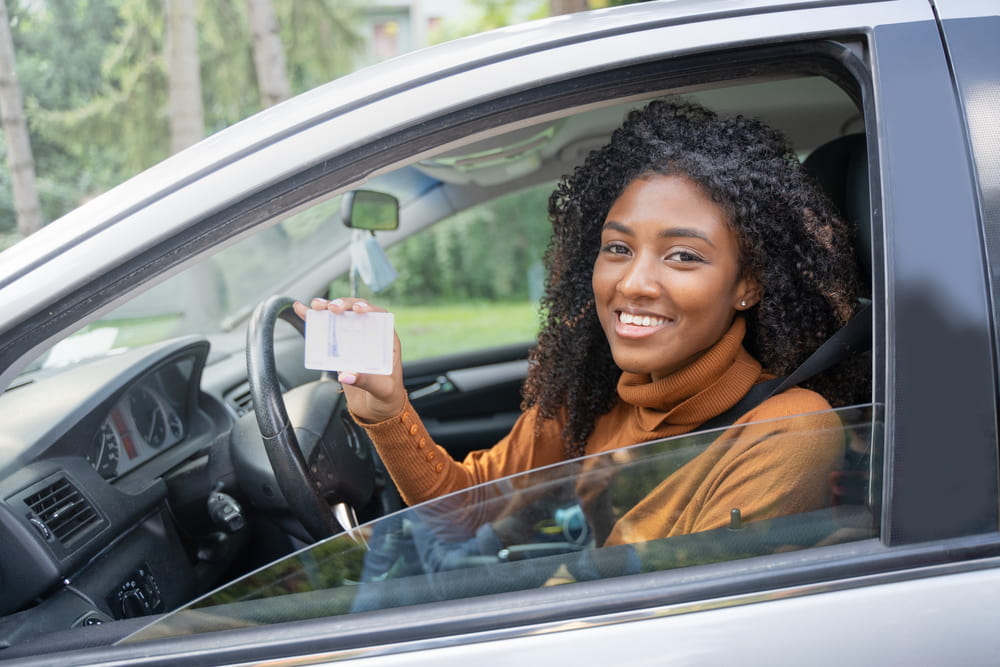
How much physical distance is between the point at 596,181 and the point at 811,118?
0.81m

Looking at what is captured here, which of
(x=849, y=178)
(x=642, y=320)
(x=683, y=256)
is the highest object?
(x=849, y=178)

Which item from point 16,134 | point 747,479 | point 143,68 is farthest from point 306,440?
point 143,68

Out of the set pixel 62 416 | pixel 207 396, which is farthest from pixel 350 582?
pixel 207 396

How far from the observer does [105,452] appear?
78.0 inches

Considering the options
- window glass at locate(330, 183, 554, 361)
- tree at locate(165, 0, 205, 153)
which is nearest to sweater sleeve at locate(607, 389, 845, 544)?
→ tree at locate(165, 0, 205, 153)

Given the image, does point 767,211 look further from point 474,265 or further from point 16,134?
point 474,265

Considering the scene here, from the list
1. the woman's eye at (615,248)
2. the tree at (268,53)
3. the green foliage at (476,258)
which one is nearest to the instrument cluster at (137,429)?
the woman's eye at (615,248)

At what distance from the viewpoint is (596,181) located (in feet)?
6.17

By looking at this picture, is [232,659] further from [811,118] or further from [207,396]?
[811,118]

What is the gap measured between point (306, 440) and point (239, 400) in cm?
63

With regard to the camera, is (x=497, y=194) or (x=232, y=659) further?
(x=497, y=194)

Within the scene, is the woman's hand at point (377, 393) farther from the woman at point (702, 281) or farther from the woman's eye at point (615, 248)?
the woman's eye at point (615, 248)

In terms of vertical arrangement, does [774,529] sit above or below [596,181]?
below

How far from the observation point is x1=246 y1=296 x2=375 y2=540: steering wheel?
1789 mm
